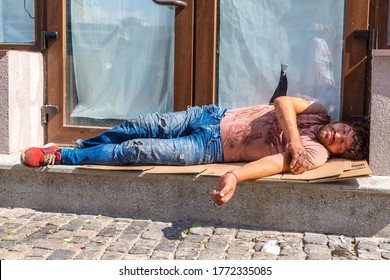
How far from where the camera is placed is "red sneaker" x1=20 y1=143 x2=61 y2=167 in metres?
4.94

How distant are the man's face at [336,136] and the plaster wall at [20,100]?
247 centimetres

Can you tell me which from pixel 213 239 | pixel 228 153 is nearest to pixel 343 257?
pixel 213 239

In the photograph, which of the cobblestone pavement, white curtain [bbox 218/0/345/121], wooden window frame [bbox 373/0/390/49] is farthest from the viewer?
white curtain [bbox 218/0/345/121]

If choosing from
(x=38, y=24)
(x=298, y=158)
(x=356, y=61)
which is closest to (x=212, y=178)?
(x=298, y=158)

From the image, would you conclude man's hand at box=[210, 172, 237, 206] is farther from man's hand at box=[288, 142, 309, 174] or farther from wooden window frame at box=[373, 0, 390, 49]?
wooden window frame at box=[373, 0, 390, 49]

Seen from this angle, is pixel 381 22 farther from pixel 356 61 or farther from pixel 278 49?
pixel 278 49

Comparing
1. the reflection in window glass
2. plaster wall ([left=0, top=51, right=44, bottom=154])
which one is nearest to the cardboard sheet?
plaster wall ([left=0, top=51, right=44, bottom=154])

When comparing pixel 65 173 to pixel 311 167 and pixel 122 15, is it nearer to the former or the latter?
pixel 122 15

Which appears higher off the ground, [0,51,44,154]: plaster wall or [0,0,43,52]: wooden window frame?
[0,0,43,52]: wooden window frame

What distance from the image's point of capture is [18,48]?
18.9 feet

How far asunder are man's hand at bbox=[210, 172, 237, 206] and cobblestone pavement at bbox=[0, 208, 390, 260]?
0.38 meters

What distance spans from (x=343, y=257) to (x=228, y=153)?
1189 millimetres

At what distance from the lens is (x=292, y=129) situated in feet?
14.7

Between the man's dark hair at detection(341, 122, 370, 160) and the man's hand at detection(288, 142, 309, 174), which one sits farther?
the man's dark hair at detection(341, 122, 370, 160)
